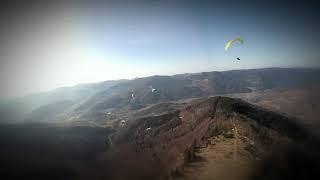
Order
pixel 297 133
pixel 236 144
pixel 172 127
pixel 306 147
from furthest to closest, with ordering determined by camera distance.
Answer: pixel 172 127 < pixel 297 133 < pixel 236 144 < pixel 306 147

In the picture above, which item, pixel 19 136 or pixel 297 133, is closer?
pixel 297 133

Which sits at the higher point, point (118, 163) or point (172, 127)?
point (172, 127)

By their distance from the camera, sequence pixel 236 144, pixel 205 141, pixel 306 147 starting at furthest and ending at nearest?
pixel 205 141
pixel 236 144
pixel 306 147

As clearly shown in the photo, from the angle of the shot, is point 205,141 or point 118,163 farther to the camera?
point 118,163

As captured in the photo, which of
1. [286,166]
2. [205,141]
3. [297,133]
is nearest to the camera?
[286,166]

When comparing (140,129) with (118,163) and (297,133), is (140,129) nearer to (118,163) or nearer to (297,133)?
(118,163)

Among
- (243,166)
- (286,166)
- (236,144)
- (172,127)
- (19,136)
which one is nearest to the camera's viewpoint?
(286,166)

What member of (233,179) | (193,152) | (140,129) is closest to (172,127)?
(140,129)

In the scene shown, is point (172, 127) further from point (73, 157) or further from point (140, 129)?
point (73, 157)

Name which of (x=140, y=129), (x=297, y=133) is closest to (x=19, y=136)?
(x=140, y=129)
